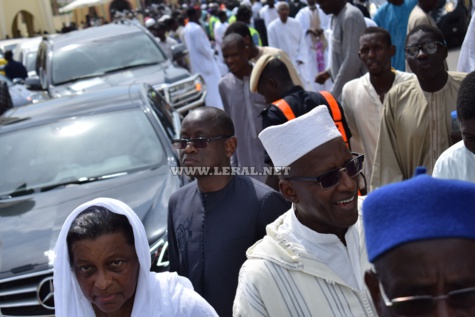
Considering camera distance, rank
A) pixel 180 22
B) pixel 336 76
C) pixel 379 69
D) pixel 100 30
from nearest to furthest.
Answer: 1. pixel 379 69
2. pixel 336 76
3. pixel 100 30
4. pixel 180 22

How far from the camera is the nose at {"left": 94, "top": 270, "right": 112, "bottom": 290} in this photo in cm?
309

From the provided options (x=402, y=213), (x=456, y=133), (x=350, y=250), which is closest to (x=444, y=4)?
(x=456, y=133)

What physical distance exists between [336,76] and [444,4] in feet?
25.8

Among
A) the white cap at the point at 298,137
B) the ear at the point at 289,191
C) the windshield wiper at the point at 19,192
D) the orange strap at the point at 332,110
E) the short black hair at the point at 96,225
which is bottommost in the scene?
the windshield wiper at the point at 19,192

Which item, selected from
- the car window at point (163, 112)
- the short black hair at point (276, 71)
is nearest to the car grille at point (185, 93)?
the car window at point (163, 112)

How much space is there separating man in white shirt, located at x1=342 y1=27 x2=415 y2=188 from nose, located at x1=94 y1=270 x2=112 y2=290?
2936mm

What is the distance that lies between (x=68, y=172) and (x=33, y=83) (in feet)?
18.1

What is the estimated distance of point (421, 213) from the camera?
1794mm

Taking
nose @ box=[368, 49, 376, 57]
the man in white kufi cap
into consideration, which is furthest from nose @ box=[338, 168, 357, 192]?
nose @ box=[368, 49, 376, 57]

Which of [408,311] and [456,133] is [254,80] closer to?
[456,133]

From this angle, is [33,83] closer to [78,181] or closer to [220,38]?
[78,181]

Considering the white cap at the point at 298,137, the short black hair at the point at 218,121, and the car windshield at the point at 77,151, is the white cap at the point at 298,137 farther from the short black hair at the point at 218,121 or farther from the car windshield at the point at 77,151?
the car windshield at the point at 77,151

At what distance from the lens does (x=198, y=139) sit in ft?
14.7

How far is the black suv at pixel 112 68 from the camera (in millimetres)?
11406
